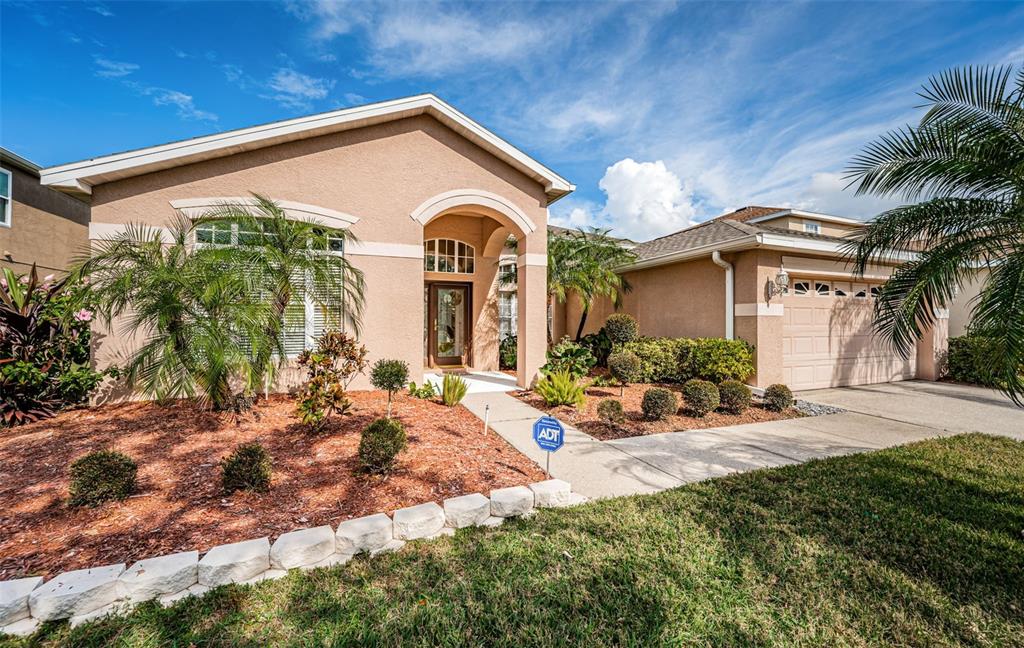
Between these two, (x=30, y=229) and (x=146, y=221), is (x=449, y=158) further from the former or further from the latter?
(x=30, y=229)

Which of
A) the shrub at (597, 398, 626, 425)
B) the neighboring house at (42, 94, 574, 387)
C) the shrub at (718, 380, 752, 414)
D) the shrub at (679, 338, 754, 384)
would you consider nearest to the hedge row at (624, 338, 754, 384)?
the shrub at (679, 338, 754, 384)

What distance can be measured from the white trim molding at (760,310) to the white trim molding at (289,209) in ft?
30.5

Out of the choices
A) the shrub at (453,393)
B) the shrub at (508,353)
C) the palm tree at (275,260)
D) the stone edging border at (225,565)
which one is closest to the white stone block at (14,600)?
the stone edging border at (225,565)

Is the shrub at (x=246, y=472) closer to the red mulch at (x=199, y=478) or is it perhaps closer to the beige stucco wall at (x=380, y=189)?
the red mulch at (x=199, y=478)

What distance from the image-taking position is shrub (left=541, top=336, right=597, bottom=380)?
30.7 ft

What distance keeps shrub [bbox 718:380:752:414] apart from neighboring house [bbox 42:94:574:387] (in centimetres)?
384

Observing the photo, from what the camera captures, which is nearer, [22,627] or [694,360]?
[22,627]

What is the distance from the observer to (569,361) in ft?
31.9

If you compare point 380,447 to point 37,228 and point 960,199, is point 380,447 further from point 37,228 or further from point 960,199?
point 37,228

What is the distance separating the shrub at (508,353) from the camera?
12.6m

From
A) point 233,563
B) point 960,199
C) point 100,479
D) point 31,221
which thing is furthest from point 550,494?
point 31,221

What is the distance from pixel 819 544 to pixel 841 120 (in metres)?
10.1

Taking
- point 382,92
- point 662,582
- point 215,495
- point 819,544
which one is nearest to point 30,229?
point 382,92

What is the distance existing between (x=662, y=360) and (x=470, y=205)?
20.1 ft
